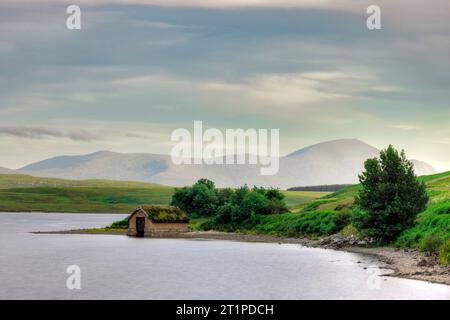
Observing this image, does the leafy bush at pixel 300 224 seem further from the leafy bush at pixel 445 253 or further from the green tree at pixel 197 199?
the leafy bush at pixel 445 253

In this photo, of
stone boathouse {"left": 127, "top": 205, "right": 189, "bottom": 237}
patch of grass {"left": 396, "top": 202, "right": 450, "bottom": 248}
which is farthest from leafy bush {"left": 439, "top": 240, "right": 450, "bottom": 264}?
stone boathouse {"left": 127, "top": 205, "right": 189, "bottom": 237}

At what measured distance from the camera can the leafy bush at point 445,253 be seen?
51.1 m

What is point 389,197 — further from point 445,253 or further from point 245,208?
point 245,208

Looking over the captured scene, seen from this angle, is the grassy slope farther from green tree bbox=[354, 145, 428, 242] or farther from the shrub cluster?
the shrub cluster

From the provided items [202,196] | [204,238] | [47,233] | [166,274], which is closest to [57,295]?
[166,274]

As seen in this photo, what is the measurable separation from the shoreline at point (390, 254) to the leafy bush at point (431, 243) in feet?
2.57

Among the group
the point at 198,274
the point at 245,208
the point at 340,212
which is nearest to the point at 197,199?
the point at 245,208

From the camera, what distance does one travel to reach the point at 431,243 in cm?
5997

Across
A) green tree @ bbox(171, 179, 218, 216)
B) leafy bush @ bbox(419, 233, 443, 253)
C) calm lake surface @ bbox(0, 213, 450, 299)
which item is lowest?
calm lake surface @ bbox(0, 213, 450, 299)

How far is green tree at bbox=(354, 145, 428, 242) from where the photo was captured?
71938 millimetres

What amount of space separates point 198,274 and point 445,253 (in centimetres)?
1911

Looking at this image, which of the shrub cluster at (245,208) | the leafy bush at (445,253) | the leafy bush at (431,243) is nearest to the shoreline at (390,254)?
the leafy bush at (445,253)

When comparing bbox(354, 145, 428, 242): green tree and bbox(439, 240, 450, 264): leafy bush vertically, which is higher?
bbox(354, 145, 428, 242): green tree
